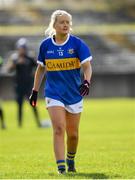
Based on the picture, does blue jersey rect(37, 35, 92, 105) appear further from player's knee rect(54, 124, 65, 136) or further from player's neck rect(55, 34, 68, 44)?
player's knee rect(54, 124, 65, 136)

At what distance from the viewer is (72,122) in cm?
1192

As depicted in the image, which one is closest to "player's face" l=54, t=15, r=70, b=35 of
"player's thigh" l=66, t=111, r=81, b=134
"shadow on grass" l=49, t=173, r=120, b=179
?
"player's thigh" l=66, t=111, r=81, b=134

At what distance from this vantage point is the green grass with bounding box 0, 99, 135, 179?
11798mm

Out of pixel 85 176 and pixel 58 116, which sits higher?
pixel 58 116

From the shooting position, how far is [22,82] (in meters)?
23.6

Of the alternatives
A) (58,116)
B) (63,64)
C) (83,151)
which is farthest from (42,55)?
(83,151)

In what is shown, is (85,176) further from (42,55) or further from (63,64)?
(42,55)

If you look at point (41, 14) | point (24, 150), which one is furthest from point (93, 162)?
point (41, 14)

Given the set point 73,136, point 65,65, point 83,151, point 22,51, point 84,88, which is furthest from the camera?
point 22,51

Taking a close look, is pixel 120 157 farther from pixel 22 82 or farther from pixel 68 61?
pixel 22 82

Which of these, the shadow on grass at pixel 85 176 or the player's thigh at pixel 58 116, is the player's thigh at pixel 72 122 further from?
the shadow on grass at pixel 85 176

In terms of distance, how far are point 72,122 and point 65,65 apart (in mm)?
794

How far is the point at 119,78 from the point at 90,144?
113 feet

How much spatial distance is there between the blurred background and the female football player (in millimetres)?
31316
